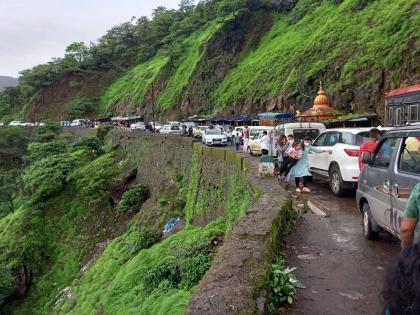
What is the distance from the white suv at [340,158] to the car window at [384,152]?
356 cm

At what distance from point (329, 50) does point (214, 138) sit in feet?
42.2

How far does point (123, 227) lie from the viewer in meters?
21.9

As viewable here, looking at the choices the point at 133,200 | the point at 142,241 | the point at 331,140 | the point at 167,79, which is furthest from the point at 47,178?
the point at 167,79

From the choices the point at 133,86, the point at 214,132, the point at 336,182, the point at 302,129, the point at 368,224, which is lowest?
the point at 368,224

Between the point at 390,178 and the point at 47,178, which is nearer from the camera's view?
the point at 390,178

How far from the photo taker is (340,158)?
1014 centimetres

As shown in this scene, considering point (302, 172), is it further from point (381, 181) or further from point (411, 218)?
point (411, 218)

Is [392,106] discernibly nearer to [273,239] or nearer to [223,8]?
[273,239]

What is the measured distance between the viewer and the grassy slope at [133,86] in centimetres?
6836

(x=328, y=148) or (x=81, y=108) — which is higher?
(x=81, y=108)

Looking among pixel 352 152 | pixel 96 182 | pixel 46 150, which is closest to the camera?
pixel 352 152

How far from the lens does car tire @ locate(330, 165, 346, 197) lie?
10086 mm

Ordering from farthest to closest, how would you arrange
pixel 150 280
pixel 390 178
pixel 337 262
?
pixel 150 280 < pixel 337 262 < pixel 390 178

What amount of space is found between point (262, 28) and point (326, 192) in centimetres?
5174
